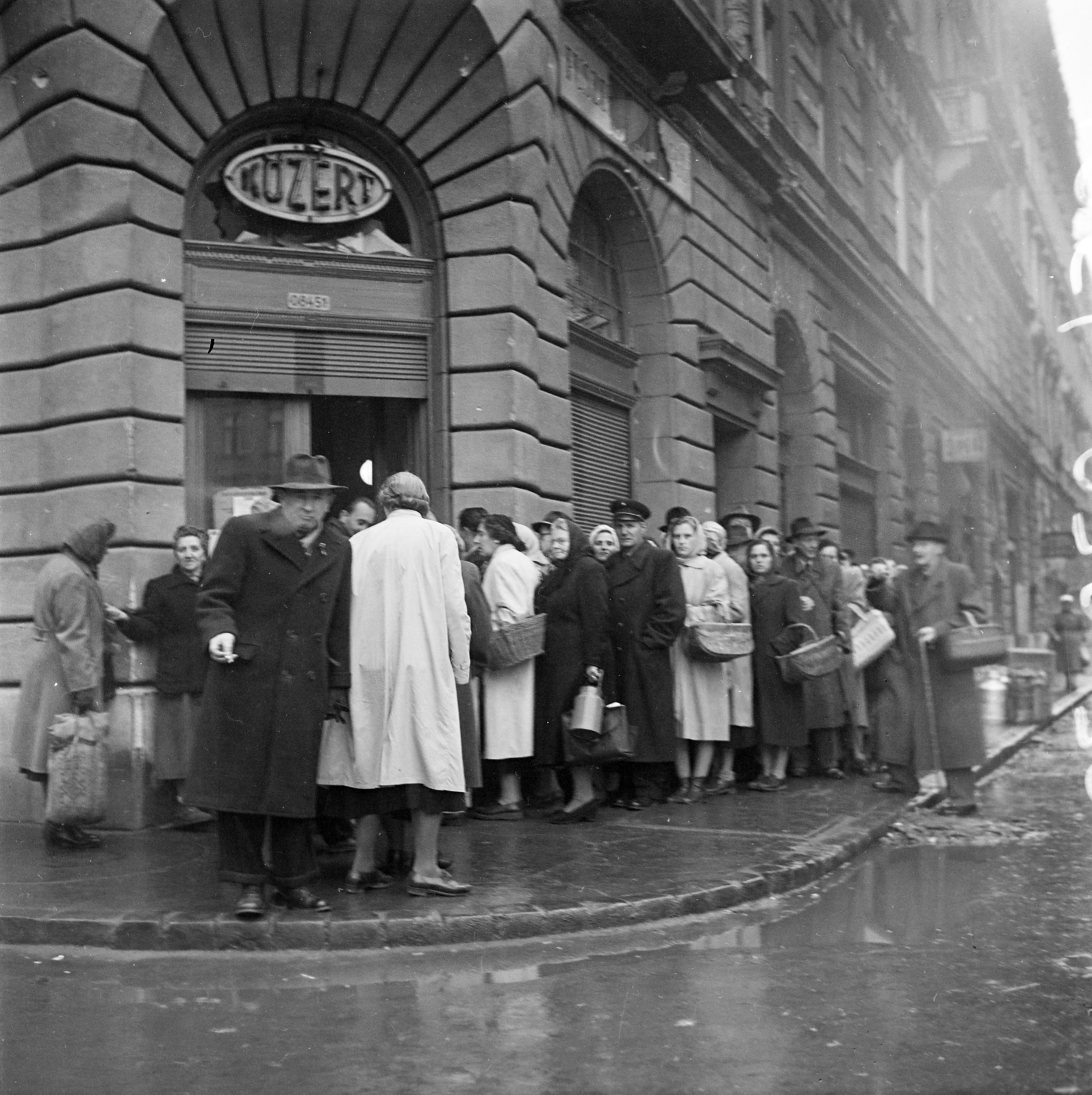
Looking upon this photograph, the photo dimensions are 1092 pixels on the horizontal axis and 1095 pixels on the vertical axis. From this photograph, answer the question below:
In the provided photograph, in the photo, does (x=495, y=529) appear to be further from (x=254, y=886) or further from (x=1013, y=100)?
(x=1013, y=100)

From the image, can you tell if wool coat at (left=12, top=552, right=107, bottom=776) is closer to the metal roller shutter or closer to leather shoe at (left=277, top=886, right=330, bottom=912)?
leather shoe at (left=277, top=886, right=330, bottom=912)

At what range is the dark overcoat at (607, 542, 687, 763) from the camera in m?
9.59

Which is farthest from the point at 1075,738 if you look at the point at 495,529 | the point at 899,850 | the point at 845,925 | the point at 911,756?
the point at 845,925

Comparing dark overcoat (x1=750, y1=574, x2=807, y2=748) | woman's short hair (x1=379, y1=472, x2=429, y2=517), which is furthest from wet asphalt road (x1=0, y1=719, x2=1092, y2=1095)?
dark overcoat (x1=750, y1=574, x2=807, y2=748)

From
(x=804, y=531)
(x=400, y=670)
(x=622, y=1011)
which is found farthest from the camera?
(x=804, y=531)

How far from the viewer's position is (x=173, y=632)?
9.04 meters

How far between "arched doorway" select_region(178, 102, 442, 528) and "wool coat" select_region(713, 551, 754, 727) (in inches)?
97.7

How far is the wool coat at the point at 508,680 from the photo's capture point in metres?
9.15

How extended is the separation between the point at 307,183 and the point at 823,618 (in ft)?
17.0

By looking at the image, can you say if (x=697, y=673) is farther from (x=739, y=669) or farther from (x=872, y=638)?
(x=872, y=638)

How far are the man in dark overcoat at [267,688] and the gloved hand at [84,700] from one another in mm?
2113

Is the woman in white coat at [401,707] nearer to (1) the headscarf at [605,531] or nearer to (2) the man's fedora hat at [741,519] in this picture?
(1) the headscarf at [605,531]

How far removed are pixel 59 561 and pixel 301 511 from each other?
265cm

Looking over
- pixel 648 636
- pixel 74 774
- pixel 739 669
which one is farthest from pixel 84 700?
pixel 739 669
